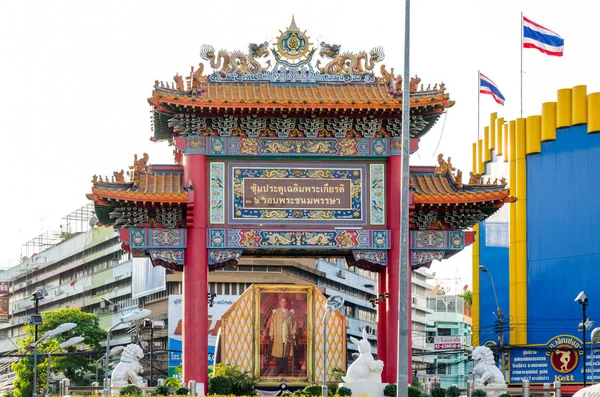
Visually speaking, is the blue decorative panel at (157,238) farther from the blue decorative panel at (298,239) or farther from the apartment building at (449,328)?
the apartment building at (449,328)

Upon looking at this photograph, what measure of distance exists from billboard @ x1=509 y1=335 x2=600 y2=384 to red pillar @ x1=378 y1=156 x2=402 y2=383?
23.1 m

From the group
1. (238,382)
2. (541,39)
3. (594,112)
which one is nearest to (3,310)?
(541,39)

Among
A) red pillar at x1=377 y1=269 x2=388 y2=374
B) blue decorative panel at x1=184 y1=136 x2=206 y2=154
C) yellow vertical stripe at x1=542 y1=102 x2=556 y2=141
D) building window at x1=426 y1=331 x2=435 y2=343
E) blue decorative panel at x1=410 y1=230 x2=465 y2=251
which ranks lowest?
building window at x1=426 y1=331 x2=435 y2=343

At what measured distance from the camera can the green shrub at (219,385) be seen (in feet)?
133

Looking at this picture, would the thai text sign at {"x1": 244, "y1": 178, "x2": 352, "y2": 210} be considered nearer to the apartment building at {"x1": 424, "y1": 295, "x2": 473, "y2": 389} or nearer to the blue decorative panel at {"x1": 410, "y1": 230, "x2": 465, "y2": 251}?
the blue decorative panel at {"x1": 410, "y1": 230, "x2": 465, "y2": 251}

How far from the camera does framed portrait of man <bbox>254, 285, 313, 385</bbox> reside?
181 feet

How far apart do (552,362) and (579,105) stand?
13.2 m

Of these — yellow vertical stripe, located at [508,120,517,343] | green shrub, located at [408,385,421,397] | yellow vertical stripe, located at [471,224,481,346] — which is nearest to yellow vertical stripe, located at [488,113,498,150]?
yellow vertical stripe, located at [508,120,517,343]

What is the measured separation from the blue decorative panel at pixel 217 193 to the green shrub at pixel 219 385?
5.14 meters

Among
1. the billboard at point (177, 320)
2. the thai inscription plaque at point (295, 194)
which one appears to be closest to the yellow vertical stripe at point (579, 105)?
the thai inscription plaque at point (295, 194)

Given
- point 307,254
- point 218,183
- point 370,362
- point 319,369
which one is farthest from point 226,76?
point 319,369

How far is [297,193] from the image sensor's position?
41469mm

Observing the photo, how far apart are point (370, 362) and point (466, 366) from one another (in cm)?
9190

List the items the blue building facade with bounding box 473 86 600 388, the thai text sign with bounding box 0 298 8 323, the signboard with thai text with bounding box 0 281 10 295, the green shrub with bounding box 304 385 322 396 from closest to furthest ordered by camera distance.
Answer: the green shrub with bounding box 304 385 322 396
the blue building facade with bounding box 473 86 600 388
the signboard with thai text with bounding box 0 281 10 295
the thai text sign with bounding box 0 298 8 323
